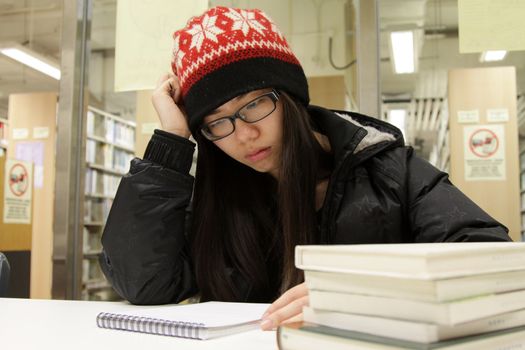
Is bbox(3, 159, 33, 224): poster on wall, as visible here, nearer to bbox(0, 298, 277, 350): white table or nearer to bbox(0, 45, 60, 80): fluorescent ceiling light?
bbox(0, 298, 277, 350): white table

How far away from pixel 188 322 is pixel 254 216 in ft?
2.04

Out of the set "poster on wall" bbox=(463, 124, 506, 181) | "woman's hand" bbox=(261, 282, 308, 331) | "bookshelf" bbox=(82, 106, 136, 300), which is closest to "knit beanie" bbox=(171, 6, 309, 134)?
"woman's hand" bbox=(261, 282, 308, 331)

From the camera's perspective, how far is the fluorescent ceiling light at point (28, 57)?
660 cm

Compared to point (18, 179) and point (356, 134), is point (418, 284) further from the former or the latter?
point (18, 179)

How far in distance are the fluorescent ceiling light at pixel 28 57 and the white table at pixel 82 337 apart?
6084 millimetres

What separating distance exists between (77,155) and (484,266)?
140cm

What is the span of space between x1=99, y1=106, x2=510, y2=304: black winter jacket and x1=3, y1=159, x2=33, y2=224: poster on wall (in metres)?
2.36

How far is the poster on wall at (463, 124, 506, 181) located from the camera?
2857 millimetres

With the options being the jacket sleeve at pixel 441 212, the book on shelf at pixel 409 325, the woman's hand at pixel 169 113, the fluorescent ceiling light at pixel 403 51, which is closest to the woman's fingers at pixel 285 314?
the book on shelf at pixel 409 325

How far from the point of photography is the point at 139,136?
284 centimetres

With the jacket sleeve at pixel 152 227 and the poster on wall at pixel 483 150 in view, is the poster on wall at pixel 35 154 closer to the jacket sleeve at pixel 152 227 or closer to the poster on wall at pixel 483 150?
the poster on wall at pixel 483 150

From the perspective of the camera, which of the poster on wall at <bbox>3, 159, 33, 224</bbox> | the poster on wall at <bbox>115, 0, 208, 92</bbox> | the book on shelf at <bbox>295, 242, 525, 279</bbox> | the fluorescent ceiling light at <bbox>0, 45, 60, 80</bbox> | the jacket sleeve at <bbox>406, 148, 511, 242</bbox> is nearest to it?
the book on shelf at <bbox>295, 242, 525, 279</bbox>

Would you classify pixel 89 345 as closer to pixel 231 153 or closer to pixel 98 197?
pixel 231 153

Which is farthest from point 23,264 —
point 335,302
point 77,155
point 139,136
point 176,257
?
point 335,302
